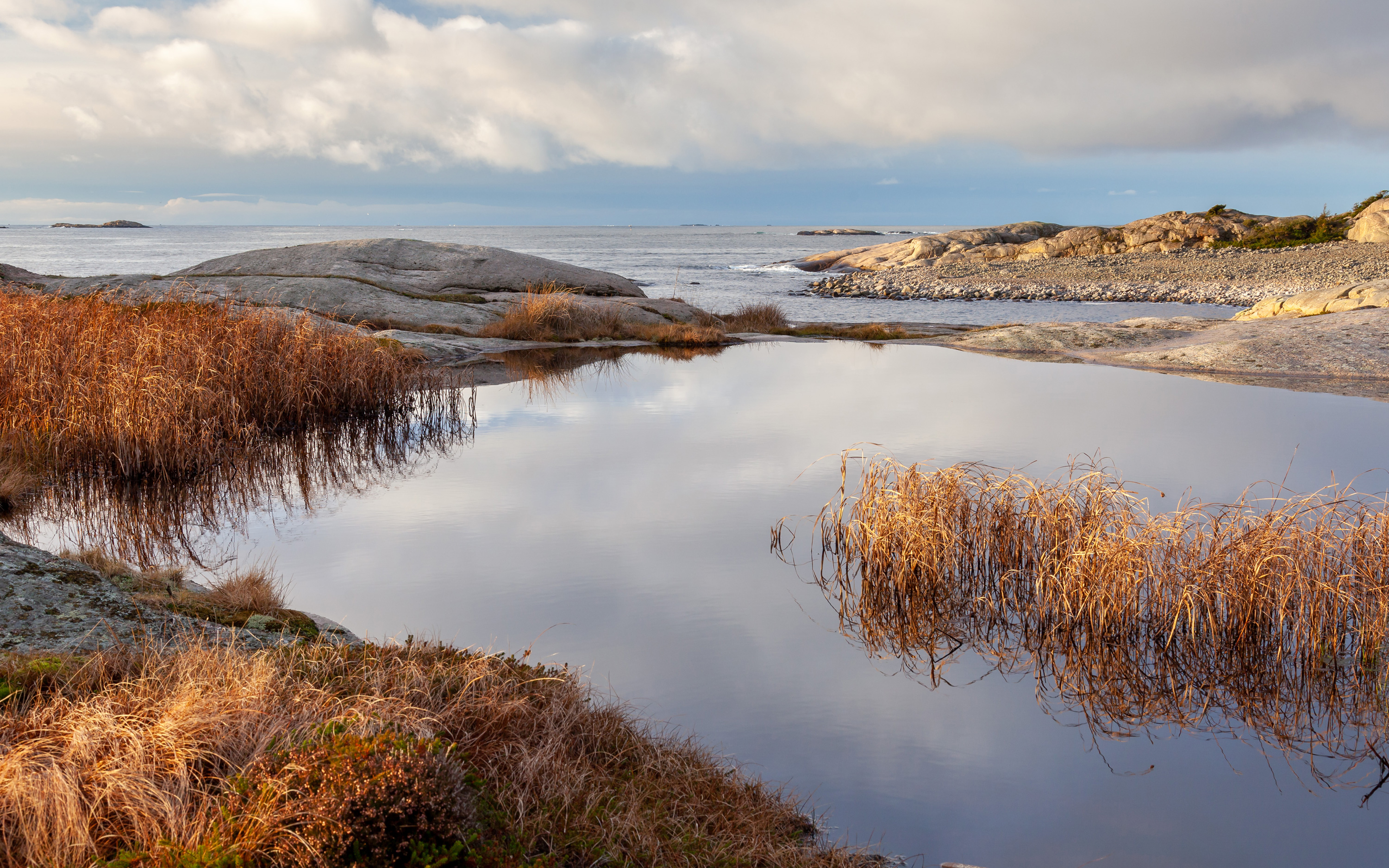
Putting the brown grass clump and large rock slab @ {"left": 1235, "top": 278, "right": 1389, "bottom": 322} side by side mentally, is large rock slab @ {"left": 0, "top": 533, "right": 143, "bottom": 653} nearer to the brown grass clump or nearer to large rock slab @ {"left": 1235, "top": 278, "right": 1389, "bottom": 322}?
the brown grass clump

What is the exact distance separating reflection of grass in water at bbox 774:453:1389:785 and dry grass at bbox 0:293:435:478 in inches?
279

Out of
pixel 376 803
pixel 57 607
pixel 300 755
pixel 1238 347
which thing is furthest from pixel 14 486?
pixel 1238 347

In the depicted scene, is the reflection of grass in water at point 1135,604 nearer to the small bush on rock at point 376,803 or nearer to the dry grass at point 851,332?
the small bush on rock at point 376,803

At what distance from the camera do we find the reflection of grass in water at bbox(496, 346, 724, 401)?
618 inches

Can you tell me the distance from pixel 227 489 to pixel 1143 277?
54514 mm

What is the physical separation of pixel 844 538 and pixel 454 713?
4.43 metres

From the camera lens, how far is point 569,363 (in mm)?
18453

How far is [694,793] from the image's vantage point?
370 centimetres

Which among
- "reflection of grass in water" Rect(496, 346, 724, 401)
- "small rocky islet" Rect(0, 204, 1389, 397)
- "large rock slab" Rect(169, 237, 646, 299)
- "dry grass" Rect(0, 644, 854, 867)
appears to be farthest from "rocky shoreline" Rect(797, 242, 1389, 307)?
"dry grass" Rect(0, 644, 854, 867)

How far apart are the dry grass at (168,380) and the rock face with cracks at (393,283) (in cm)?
405

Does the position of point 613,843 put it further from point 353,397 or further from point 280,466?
point 353,397

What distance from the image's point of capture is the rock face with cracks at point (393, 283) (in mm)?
19969

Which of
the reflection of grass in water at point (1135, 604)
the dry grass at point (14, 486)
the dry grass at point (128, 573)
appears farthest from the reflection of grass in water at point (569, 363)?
the reflection of grass in water at point (1135, 604)

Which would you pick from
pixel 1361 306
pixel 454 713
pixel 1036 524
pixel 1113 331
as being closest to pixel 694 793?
pixel 454 713
